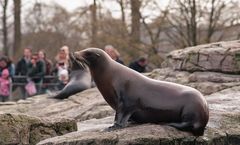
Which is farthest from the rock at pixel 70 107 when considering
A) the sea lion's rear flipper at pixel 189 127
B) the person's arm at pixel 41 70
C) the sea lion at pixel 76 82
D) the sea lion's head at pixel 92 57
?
the sea lion's rear flipper at pixel 189 127

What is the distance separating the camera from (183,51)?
11.8 meters

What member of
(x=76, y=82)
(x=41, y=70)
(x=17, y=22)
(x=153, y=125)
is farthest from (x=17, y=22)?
(x=153, y=125)

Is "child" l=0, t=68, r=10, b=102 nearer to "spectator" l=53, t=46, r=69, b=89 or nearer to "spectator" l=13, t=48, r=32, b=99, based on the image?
"spectator" l=13, t=48, r=32, b=99

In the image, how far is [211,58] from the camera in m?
10.9

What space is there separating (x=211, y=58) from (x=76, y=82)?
3.44 meters

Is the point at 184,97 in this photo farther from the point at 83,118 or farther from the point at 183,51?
the point at 183,51

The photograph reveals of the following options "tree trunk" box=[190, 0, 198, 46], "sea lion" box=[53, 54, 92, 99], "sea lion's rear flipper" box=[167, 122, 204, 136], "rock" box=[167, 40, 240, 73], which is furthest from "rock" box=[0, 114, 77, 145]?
"tree trunk" box=[190, 0, 198, 46]

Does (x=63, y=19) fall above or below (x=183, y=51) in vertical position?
below

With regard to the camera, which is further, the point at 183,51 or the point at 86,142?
the point at 183,51

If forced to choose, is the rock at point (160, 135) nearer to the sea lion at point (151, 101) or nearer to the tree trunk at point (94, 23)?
the sea lion at point (151, 101)

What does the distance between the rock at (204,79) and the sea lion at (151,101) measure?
13.5 ft

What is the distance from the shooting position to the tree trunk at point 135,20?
20.6 meters

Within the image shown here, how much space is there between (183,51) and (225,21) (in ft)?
28.7

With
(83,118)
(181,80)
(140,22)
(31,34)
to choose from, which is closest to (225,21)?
(140,22)
